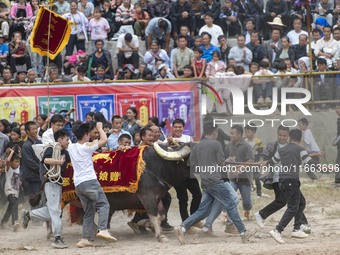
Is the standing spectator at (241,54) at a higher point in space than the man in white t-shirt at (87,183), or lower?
higher

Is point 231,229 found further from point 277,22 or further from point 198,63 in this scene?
point 277,22

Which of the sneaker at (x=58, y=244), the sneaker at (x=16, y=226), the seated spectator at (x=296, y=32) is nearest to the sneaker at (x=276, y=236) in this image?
the sneaker at (x=58, y=244)

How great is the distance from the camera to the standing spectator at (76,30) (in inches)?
1061

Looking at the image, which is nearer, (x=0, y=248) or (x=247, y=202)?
(x=0, y=248)

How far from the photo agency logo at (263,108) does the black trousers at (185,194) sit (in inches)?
→ 138

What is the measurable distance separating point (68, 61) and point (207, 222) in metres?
8.95

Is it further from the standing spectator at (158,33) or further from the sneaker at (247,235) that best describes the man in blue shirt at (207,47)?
the sneaker at (247,235)

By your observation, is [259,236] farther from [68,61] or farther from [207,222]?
[68,61]

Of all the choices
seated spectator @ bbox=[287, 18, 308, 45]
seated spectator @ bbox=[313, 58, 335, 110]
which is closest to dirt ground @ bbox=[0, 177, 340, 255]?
seated spectator @ bbox=[313, 58, 335, 110]

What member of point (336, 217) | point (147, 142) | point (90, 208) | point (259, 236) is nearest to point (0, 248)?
point (90, 208)

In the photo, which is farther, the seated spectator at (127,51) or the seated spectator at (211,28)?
the seated spectator at (211,28)

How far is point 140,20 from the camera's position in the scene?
27.7 meters

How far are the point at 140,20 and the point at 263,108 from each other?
563 centimetres

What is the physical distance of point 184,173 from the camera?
18.2 metres
